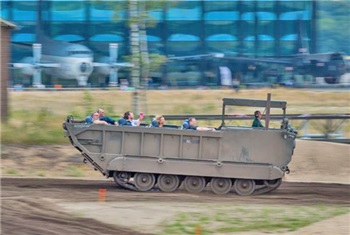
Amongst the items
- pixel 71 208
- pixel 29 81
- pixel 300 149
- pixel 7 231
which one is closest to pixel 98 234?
pixel 7 231

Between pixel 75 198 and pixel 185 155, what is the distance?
10.9 feet

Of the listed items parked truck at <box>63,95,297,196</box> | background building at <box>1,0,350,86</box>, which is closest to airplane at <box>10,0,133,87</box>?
background building at <box>1,0,350,86</box>

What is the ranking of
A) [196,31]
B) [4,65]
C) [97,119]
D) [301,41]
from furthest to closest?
[301,41]
[196,31]
[4,65]
[97,119]

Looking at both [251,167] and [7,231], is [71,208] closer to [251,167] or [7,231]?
[7,231]

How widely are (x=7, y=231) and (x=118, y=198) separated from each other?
5271mm

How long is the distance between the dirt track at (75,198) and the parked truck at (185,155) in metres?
0.40

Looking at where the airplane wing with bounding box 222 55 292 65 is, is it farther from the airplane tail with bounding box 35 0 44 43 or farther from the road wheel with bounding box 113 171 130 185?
the road wheel with bounding box 113 171 130 185

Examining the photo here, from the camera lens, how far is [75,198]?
1738 centimetres

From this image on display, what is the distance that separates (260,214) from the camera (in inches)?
606

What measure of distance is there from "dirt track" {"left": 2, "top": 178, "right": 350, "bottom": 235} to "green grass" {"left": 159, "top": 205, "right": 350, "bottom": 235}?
1.14 metres

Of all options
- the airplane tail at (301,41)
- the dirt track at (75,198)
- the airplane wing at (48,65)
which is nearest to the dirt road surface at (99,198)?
the dirt track at (75,198)

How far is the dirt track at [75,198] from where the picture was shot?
13297 millimetres

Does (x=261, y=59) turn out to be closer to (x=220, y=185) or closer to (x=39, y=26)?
(x=39, y=26)

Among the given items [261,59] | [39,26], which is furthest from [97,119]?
[261,59]
